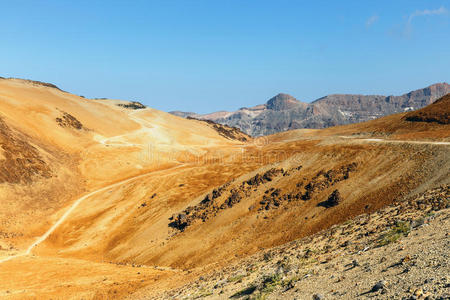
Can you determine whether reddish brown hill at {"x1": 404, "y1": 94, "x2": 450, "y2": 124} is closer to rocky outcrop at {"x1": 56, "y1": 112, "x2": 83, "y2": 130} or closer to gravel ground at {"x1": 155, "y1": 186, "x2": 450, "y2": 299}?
gravel ground at {"x1": 155, "y1": 186, "x2": 450, "y2": 299}

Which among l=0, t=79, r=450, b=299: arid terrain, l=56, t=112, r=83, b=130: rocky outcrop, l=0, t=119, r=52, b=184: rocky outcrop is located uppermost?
l=56, t=112, r=83, b=130: rocky outcrop

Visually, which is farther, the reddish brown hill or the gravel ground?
the reddish brown hill

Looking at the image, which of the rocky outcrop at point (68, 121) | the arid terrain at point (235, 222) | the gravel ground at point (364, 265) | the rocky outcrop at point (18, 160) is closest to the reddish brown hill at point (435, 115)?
the arid terrain at point (235, 222)

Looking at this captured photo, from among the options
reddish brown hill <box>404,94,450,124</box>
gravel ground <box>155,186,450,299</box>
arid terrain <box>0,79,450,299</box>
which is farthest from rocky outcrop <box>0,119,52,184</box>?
reddish brown hill <box>404,94,450,124</box>

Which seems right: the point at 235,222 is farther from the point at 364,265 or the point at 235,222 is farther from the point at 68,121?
the point at 68,121

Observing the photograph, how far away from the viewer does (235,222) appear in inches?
1241

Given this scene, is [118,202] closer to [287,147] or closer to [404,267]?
[287,147]

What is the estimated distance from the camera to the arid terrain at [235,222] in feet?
45.7

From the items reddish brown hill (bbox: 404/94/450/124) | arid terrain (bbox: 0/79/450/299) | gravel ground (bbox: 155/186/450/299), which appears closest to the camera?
gravel ground (bbox: 155/186/450/299)

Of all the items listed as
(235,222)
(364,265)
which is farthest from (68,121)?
(364,265)

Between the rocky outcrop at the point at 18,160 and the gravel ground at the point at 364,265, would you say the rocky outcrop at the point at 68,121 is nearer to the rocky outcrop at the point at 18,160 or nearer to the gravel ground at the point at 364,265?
the rocky outcrop at the point at 18,160

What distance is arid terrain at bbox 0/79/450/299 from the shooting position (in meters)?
13.9

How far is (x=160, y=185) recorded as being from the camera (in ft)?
161

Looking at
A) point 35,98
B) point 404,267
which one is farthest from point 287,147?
point 35,98
